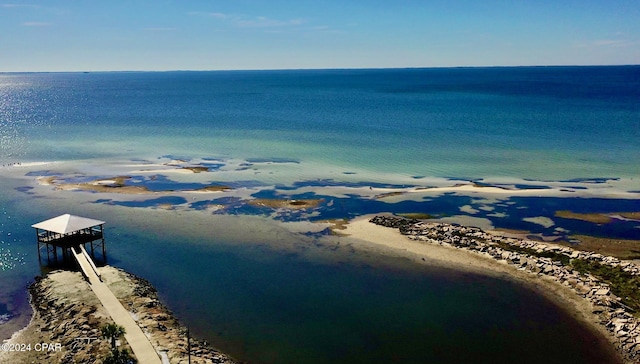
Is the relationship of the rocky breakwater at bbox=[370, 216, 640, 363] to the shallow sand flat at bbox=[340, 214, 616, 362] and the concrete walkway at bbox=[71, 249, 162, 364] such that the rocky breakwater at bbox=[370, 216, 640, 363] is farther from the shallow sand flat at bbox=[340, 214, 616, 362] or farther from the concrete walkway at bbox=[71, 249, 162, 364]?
the concrete walkway at bbox=[71, 249, 162, 364]

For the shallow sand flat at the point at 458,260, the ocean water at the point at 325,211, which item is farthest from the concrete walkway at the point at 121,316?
the shallow sand flat at the point at 458,260

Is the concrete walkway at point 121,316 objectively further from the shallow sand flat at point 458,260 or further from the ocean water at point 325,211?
the shallow sand flat at point 458,260

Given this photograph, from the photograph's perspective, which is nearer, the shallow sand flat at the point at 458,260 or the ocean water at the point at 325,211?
the ocean water at the point at 325,211

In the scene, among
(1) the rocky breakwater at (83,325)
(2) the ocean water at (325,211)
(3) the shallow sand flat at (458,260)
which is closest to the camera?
(1) the rocky breakwater at (83,325)

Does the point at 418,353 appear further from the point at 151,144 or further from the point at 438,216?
the point at 151,144

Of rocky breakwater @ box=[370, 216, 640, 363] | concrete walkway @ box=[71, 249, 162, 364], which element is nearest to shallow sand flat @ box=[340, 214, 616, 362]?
rocky breakwater @ box=[370, 216, 640, 363]

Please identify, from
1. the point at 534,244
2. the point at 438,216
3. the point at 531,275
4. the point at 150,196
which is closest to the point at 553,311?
the point at 531,275
